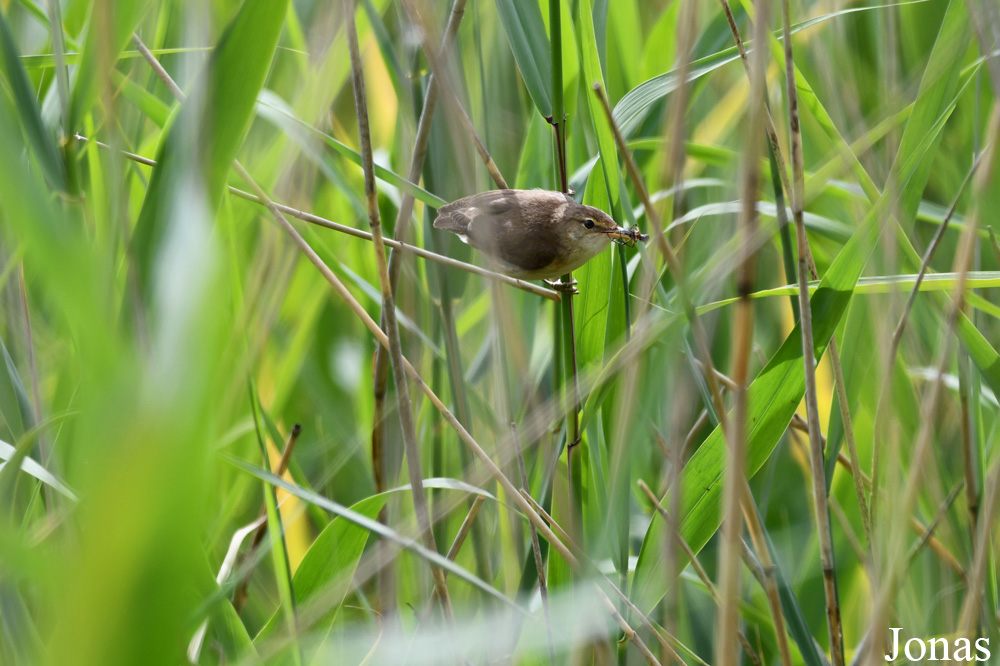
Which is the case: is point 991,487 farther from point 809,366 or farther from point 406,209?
point 406,209

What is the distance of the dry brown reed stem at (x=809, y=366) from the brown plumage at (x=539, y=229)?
1.25 ft

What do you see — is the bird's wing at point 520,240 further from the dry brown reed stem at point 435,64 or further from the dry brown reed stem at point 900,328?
the dry brown reed stem at point 900,328

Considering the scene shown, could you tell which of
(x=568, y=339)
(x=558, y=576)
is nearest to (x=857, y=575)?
(x=558, y=576)

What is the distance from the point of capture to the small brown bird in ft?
4.52

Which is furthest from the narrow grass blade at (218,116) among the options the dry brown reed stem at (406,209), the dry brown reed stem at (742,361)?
the dry brown reed stem at (742,361)

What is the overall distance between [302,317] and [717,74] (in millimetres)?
1293

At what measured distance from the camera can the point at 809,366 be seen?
0.87 m

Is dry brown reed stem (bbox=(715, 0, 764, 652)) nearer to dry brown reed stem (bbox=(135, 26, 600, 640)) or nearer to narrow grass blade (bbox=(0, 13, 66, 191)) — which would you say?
dry brown reed stem (bbox=(135, 26, 600, 640))

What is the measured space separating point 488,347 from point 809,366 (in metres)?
0.80

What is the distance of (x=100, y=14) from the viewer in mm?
691

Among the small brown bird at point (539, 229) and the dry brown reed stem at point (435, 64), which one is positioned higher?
the dry brown reed stem at point (435, 64)

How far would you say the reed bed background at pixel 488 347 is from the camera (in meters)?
0.47

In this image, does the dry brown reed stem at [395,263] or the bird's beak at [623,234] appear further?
the bird's beak at [623,234]

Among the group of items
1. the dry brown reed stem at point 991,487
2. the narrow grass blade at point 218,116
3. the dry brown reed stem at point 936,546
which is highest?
the narrow grass blade at point 218,116
